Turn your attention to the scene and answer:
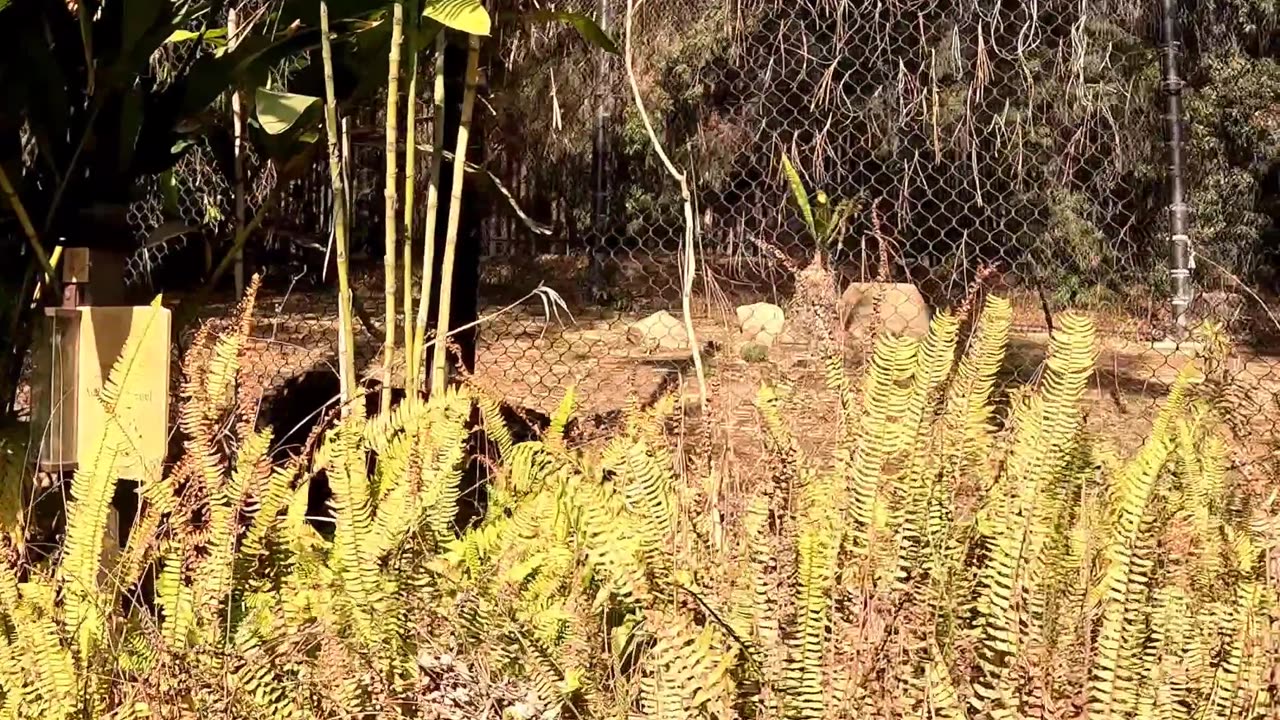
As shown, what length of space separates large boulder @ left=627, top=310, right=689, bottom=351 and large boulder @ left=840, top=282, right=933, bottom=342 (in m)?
0.86

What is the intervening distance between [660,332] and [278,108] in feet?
9.02

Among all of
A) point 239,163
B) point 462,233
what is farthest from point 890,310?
point 239,163

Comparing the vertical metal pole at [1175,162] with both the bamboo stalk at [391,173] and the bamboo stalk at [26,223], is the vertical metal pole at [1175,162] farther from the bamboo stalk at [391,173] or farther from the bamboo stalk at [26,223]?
the bamboo stalk at [26,223]

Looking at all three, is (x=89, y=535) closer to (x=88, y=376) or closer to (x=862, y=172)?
(x=88, y=376)

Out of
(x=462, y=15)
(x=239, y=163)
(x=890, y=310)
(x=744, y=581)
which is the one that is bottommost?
(x=744, y=581)

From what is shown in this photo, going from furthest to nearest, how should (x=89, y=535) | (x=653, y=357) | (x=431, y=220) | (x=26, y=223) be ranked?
(x=653, y=357), (x=431, y=220), (x=26, y=223), (x=89, y=535)

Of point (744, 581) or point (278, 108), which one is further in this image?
point (278, 108)

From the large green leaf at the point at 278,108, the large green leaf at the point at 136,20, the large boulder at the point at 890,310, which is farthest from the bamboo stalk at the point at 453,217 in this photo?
the large boulder at the point at 890,310

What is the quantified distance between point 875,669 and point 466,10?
133cm

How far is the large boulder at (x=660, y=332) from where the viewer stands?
188 inches

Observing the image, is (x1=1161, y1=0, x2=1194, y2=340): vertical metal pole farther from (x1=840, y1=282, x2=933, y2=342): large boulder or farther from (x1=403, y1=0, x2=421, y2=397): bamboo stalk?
(x1=403, y1=0, x2=421, y2=397): bamboo stalk

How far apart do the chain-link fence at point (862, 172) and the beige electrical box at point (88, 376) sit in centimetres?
90

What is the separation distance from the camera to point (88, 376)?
1.76m

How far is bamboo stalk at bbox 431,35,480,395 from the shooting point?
2.12 m
